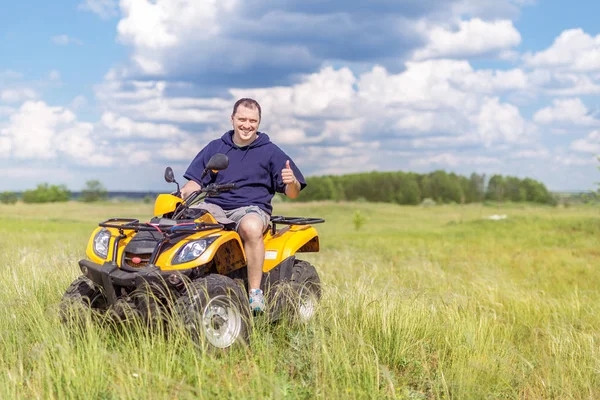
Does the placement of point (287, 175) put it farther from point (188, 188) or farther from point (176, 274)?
point (176, 274)

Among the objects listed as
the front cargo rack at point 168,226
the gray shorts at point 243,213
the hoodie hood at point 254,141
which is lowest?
the front cargo rack at point 168,226

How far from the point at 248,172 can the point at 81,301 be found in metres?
1.83

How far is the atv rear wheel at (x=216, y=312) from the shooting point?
14.5 ft

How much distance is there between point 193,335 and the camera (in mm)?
4414

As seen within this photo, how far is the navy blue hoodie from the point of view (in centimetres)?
554

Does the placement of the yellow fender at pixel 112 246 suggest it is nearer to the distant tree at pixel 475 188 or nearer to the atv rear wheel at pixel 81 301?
the atv rear wheel at pixel 81 301

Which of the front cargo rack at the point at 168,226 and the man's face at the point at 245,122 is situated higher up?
the man's face at the point at 245,122

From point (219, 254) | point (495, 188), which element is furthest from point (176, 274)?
point (495, 188)

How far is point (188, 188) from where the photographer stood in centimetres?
574

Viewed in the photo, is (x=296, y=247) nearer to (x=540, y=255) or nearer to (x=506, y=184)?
(x=540, y=255)

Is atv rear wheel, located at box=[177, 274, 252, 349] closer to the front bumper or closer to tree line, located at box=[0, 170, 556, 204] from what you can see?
the front bumper

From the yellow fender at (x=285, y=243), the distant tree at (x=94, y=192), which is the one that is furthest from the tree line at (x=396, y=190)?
the yellow fender at (x=285, y=243)

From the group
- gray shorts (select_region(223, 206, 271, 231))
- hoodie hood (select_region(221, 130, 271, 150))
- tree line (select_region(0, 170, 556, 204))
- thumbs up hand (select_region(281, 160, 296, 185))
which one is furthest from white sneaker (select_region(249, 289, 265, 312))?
tree line (select_region(0, 170, 556, 204))

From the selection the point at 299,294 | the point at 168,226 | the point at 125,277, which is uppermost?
the point at 168,226
